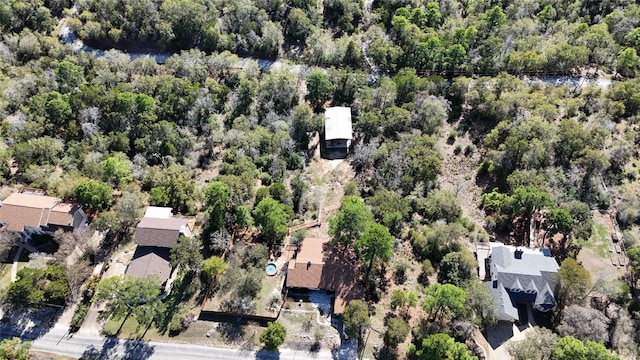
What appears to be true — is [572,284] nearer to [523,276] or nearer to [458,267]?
[523,276]

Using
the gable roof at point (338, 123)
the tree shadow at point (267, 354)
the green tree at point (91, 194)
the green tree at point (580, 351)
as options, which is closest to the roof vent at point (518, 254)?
the green tree at point (580, 351)

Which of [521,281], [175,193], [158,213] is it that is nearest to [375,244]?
[521,281]

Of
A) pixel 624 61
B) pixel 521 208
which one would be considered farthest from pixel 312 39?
pixel 624 61

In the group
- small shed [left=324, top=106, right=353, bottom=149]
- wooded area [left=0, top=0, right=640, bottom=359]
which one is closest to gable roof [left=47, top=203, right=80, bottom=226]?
wooded area [left=0, top=0, right=640, bottom=359]

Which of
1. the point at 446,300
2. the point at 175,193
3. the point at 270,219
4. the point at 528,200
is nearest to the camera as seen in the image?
the point at 446,300

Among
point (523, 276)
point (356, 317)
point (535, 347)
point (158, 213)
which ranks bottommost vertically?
point (535, 347)

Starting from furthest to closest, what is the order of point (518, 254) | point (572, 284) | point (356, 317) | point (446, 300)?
1. point (518, 254)
2. point (572, 284)
3. point (356, 317)
4. point (446, 300)
